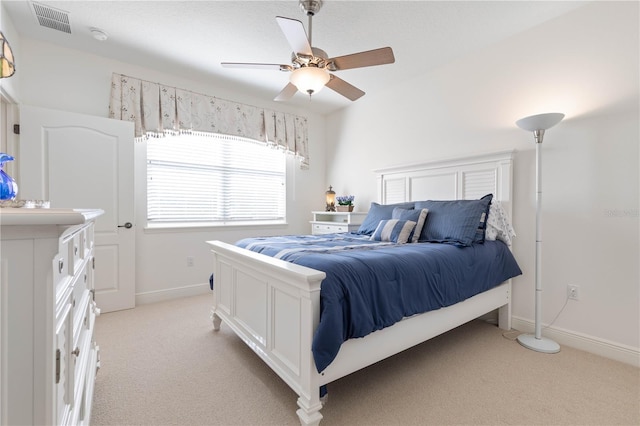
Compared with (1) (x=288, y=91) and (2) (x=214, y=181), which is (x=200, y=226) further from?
(1) (x=288, y=91)

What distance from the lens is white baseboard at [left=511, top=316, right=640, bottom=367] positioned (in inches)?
84.2

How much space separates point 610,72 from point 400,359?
2.65 m

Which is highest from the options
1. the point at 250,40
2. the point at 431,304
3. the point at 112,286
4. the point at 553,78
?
the point at 250,40

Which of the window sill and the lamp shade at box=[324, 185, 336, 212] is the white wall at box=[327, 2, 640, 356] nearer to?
the lamp shade at box=[324, 185, 336, 212]

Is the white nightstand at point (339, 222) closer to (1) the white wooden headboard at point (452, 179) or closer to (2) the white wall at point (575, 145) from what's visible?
(1) the white wooden headboard at point (452, 179)

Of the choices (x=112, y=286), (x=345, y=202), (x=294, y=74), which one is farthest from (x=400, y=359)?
(x=112, y=286)

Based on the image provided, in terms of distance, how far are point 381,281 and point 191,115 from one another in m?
3.17

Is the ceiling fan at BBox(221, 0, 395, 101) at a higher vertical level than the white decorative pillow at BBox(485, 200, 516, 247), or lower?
higher

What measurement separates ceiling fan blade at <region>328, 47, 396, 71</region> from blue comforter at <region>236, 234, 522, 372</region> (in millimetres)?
1255

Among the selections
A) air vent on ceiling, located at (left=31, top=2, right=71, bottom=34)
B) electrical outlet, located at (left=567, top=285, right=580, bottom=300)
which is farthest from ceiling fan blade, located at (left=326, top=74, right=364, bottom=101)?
electrical outlet, located at (left=567, top=285, right=580, bottom=300)

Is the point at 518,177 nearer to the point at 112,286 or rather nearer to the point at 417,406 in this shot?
the point at 417,406

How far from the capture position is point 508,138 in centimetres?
279

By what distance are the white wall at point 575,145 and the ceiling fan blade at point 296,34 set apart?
2.00 metres

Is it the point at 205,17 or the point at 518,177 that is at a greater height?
the point at 205,17
